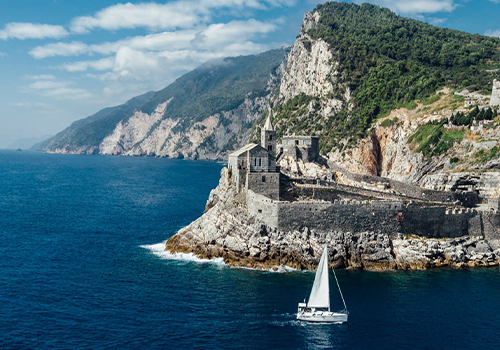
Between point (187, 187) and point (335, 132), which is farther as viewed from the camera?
point (187, 187)

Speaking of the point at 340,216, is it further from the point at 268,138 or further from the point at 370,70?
the point at 370,70

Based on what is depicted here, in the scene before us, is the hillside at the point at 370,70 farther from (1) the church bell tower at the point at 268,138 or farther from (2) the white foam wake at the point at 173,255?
(2) the white foam wake at the point at 173,255

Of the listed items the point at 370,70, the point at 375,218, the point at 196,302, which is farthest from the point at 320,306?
the point at 370,70

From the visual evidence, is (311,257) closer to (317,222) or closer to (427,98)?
(317,222)

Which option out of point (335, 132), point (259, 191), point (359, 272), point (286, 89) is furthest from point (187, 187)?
point (359, 272)

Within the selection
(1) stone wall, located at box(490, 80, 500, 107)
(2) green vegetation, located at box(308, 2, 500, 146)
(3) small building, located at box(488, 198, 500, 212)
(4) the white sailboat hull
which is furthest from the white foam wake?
(2) green vegetation, located at box(308, 2, 500, 146)
